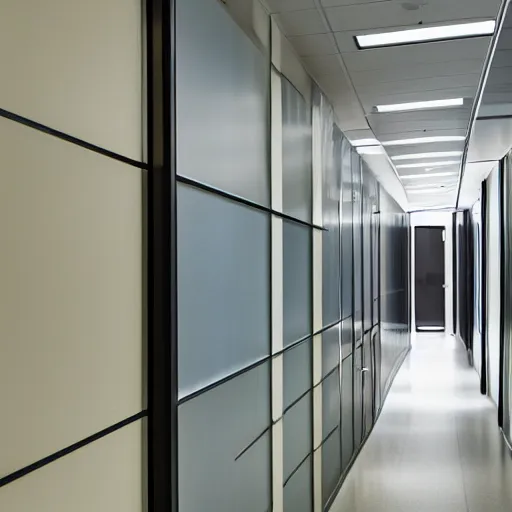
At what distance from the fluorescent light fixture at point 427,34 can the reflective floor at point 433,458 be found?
3.95 m

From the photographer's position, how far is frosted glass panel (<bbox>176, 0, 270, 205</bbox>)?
2.95 metres

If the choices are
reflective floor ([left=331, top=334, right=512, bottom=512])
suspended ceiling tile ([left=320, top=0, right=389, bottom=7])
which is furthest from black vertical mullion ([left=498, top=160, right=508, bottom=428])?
suspended ceiling tile ([left=320, top=0, right=389, bottom=7])

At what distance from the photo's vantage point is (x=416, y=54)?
5.56 m

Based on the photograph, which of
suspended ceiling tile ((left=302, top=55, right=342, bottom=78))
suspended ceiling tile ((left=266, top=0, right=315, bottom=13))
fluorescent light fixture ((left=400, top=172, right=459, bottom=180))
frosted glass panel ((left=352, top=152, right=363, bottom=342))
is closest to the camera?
suspended ceiling tile ((left=266, top=0, right=315, bottom=13))

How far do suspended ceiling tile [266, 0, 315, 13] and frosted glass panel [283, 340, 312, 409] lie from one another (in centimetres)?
228

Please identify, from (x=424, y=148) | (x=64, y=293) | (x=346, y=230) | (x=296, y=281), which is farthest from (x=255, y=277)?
(x=424, y=148)

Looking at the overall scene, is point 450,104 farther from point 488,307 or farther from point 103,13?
point 103,13

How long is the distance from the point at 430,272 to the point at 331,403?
17332 millimetres

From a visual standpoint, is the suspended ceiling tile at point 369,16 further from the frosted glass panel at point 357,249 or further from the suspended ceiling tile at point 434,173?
the suspended ceiling tile at point 434,173

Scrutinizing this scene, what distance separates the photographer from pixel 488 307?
11.2 meters

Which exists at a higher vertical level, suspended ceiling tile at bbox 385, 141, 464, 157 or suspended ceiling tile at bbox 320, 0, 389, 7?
suspended ceiling tile at bbox 320, 0, 389, 7

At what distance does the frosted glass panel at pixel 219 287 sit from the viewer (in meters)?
2.92

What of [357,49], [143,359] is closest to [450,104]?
[357,49]

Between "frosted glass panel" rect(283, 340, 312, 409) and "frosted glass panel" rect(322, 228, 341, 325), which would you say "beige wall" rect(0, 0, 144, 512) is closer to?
"frosted glass panel" rect(283, 340, 312, 409)
